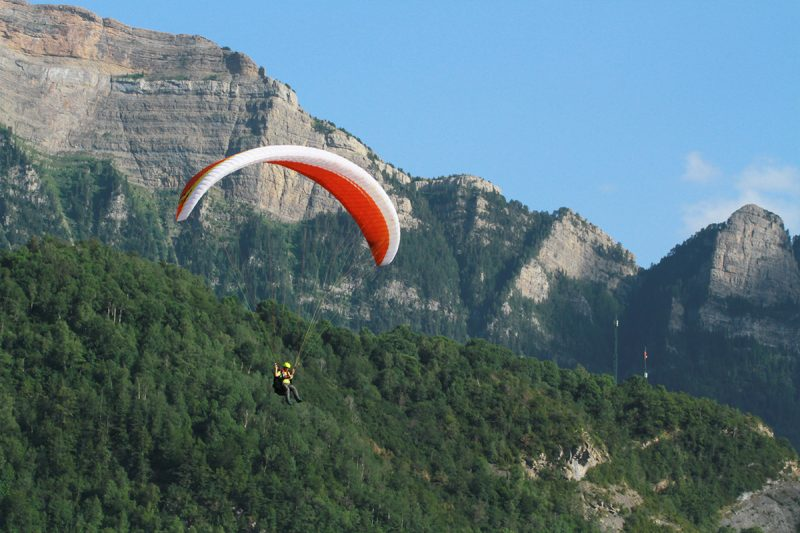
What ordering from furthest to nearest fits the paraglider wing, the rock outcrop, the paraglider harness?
Answer: the rock outcrop < the paraglider wing < the paraglider harness

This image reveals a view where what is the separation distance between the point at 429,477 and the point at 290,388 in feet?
231

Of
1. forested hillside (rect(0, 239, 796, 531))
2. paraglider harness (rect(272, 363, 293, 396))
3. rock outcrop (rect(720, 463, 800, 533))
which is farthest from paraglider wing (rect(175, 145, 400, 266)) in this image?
rock outcrop (rect(720, 463, 800, 533))

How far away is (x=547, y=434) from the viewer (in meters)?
167

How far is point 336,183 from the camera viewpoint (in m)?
92.4

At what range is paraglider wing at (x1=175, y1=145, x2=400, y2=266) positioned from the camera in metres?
85.8

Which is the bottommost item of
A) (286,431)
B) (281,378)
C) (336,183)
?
(281,378)

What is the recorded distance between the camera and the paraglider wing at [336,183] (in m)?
85.8

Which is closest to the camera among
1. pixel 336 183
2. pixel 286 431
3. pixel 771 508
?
pixel 336 183

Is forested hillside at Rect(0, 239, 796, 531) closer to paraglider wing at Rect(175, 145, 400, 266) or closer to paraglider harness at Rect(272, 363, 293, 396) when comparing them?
paraglider wing at Rect(175, 145, 400, 266)

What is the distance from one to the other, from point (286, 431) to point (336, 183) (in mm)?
56360

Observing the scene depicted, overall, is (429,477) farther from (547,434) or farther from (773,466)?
(773,466)

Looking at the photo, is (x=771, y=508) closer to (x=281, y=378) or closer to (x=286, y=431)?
(x=286, y=431)

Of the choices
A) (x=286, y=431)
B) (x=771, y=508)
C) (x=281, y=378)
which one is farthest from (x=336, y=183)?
(x=771, y=508)

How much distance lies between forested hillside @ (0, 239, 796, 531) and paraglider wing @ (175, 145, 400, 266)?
139ft
